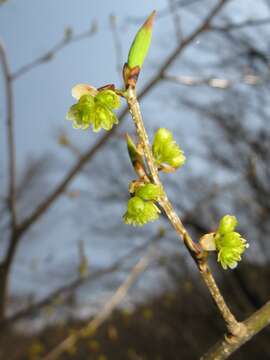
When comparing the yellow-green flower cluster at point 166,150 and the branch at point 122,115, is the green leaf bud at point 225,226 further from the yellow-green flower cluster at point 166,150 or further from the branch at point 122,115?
the branch at point 122,115

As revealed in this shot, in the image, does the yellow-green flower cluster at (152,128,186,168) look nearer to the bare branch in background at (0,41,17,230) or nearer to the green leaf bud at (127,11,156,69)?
the green leaf bud at (127,11,156,69)

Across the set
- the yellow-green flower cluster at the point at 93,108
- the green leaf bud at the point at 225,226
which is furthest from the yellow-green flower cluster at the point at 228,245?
the yellow-green flower cluster at the point at 93,108

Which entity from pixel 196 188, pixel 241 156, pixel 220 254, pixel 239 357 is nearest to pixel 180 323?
pixel 239 357

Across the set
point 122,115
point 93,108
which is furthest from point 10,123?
point 93,108

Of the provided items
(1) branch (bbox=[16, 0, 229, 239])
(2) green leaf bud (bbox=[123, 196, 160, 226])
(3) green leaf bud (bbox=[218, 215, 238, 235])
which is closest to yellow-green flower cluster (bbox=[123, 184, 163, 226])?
(2) green leaf bud (bbox=[123, 196, 160, 226])

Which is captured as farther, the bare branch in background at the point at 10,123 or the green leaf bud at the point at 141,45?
the bare branch in background at the point at 10,123

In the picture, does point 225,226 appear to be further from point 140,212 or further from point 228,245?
point 140,212
